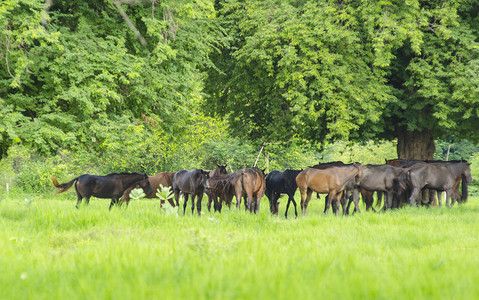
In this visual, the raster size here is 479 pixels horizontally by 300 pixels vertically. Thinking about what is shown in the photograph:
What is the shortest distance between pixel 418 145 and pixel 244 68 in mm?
8369

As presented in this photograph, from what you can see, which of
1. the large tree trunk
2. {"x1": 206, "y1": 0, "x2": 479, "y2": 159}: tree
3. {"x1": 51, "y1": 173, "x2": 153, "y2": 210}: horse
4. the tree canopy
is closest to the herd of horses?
{"x1": 51, "y1": 173, "x2": 153, "y2": 210}: horse

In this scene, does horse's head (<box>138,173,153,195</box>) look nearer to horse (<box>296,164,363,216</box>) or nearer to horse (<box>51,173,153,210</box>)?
horse (<box>51,173,153,210</box>)

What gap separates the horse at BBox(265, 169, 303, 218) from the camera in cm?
1570

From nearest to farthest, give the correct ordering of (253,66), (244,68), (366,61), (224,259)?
(224,259)
(366,61)
(253,66)
(244,68)

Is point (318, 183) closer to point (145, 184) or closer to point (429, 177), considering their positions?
point (429, 177)

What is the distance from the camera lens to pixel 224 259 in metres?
5.51

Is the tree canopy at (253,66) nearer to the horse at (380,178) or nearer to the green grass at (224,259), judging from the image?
the horse at (380,178)

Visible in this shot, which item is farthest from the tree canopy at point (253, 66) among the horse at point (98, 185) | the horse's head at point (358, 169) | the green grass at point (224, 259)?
the green grass at point (224, 259)

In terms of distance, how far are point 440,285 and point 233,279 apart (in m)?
2.04

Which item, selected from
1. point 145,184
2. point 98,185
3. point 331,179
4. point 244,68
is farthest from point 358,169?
point 244,68

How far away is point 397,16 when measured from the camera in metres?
16.5

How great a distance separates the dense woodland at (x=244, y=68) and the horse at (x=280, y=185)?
2.06m

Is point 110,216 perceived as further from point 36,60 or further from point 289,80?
Result: point 289,80

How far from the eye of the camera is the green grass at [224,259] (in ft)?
13.8
